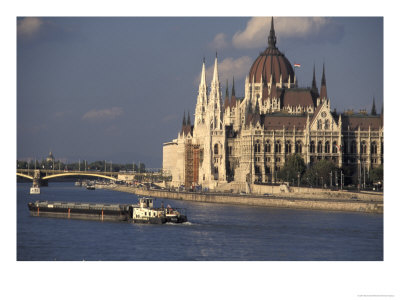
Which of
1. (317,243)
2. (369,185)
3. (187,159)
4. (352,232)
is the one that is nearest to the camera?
(317,243)

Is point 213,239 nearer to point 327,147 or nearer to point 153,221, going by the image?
point 153,221

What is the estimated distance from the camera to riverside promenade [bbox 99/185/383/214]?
9431 centimetres

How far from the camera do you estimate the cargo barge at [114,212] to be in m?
80.4

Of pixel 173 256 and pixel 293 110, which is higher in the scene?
pixel 293 110

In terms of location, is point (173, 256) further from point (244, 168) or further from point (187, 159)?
point (187, 159)

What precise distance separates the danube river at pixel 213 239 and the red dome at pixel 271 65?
76.2 m

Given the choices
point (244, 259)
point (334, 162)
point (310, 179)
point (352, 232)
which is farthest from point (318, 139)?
point (244, 259)

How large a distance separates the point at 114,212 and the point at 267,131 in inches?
A: 2260

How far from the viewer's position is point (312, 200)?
10156 centimetres

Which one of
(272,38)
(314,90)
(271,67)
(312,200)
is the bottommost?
(312,200)

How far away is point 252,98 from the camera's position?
166 meters

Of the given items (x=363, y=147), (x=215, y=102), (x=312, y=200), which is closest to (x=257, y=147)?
(x=363, y=147)

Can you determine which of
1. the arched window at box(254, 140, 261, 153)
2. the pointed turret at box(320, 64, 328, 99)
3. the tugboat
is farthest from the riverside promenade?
the pointed turret at box(320, 64, 328, 99)

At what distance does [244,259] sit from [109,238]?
13.6 m
